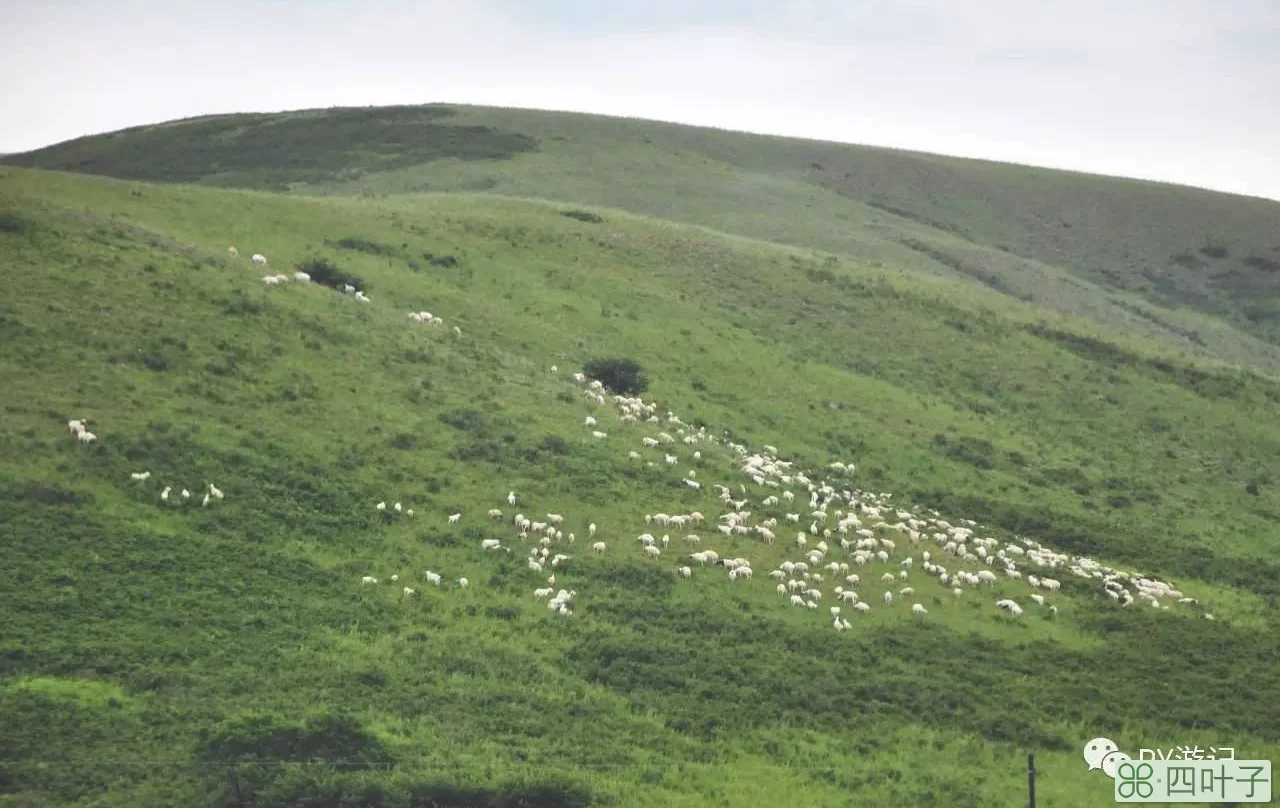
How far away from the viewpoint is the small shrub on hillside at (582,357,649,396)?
4772 centimetres

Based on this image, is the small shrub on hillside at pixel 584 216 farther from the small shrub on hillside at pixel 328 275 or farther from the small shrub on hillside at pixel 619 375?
the small shrub on hillside at pixel 619 375

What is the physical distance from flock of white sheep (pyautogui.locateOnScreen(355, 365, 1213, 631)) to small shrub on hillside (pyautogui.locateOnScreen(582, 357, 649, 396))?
6.06 meters

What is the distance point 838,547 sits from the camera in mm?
34562

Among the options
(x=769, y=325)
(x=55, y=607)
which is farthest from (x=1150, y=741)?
(x=769, y=325)

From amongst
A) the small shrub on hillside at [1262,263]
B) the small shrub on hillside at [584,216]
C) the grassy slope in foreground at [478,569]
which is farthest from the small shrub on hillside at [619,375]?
the small shrub on hillside at [1262,263]

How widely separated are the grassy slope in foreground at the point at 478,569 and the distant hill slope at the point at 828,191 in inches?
1479

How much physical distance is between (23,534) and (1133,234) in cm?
11003

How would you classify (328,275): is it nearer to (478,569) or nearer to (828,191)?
(478,569)

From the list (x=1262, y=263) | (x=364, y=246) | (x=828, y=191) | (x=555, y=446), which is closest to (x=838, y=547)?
(x=555, y=446)

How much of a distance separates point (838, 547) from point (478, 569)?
10.3m

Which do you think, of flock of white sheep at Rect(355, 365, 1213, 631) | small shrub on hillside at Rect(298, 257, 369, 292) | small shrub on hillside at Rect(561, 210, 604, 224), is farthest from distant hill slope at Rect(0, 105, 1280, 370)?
flock of white sheep at Rect(355, 365, 1213, 631)

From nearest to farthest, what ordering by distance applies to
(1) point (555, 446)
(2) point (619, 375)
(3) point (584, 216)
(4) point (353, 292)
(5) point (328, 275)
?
(1) point (555, 446) < (4) point (353, 292) < (2) point (619, 375) < (5) point (328, 275) < (3) point (584, 216)

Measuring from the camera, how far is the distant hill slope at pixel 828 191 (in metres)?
91.6

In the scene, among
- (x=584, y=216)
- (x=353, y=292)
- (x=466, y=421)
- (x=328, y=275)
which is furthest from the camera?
(x=584, y=216)
